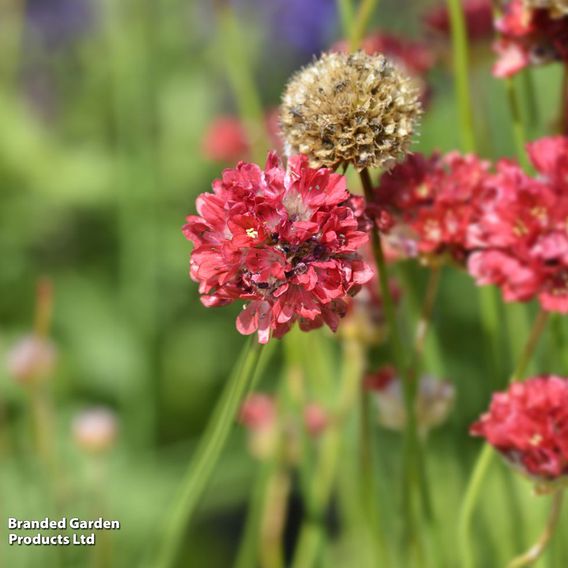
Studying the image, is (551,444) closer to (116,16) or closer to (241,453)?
(241,453)

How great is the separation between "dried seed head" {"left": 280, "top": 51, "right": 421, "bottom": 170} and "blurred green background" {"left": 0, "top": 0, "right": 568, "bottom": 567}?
0.62 m

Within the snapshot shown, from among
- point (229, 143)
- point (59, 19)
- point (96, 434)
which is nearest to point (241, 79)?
point (229, 143)

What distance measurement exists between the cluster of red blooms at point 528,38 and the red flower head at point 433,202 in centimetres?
10

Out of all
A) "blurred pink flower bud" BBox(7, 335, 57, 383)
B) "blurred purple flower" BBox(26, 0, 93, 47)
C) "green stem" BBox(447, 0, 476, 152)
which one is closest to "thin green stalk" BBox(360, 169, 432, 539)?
"green stem" BBox(447, 0, 476, 152)

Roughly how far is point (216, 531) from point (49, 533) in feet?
2.09

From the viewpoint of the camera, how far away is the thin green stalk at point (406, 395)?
0.55 m

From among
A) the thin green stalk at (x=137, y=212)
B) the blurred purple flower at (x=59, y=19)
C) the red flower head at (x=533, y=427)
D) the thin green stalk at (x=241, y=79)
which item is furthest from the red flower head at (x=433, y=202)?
the blurred purple flower at (x=59, y=19)

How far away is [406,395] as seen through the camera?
2.03 ft

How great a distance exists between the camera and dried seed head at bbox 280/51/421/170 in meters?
0.52

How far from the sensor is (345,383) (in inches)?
34.9

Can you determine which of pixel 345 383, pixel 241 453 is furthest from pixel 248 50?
pixel 345 383

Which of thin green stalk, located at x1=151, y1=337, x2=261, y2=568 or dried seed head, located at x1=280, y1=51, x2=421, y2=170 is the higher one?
dried seed head, located at x1=280, y1=51, x2=421, y2=170

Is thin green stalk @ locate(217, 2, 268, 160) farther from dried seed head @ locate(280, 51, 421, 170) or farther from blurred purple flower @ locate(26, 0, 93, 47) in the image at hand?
blurred purple flower @ locate(26, 0, 93, 47)

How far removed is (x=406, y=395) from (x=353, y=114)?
8.0 inches
